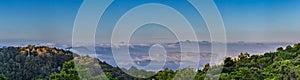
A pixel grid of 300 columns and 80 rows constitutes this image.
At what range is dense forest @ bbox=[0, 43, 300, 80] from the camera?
33.8ft

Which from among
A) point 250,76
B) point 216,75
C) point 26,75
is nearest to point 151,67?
point 216,75

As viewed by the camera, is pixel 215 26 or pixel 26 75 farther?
pixel 26 75

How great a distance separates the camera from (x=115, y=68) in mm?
12805

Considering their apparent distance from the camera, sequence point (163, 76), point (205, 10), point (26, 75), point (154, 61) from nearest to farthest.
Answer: point (205, 10)
point (154, 61)
point (163, 76)
point (26, 75)

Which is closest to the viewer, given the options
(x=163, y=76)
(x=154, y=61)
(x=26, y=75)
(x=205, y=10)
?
(x=205, y=10)

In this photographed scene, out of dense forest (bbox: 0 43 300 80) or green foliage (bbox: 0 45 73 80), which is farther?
green foliage (bbox: 0 45 73 80)

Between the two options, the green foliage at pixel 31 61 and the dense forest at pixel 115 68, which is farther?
the green foliage at pixel 31 61

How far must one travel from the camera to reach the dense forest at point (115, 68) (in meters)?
10.3

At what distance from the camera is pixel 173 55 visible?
10703mm

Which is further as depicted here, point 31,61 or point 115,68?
point 31,61

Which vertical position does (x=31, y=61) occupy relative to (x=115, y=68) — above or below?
above

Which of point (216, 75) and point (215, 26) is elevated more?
point (215, 26)

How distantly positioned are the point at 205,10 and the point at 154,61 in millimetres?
2590

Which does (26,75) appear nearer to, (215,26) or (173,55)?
(173,55)
